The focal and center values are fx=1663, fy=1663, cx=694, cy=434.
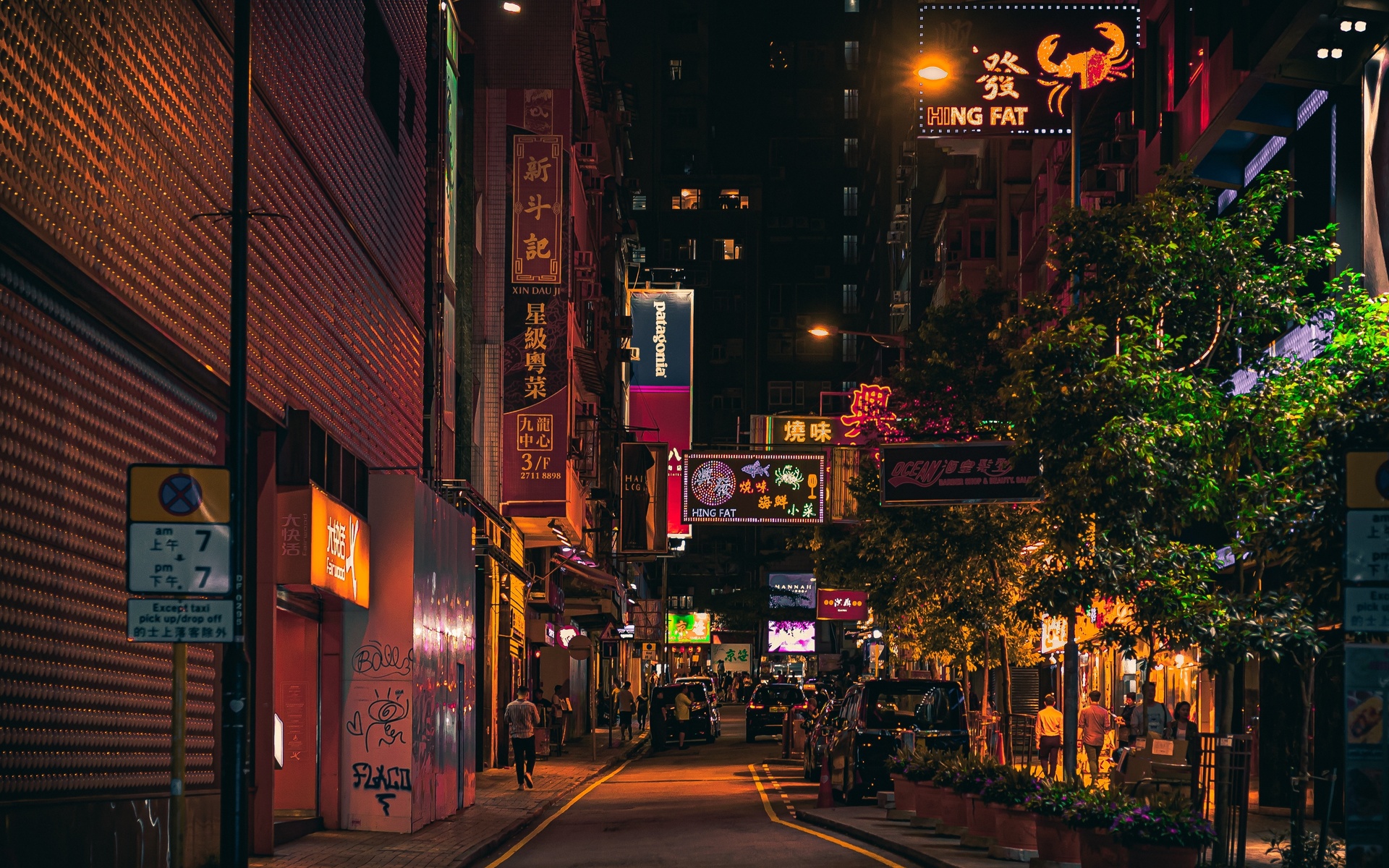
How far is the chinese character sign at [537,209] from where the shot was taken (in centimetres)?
3444

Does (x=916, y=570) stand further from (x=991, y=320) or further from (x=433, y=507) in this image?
(x=433, y=507)

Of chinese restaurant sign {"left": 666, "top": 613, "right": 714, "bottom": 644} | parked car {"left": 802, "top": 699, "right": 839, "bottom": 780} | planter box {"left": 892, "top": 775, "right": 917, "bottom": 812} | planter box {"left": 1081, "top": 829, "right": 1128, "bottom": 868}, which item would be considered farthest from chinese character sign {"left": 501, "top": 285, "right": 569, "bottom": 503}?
chinese restaurant sign {"left": 666, "top": 613, "right": 714, "bottom": 644}

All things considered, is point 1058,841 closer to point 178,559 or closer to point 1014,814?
point 1014,814

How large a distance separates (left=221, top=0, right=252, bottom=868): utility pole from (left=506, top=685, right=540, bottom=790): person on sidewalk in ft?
58.5

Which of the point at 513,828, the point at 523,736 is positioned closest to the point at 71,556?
the point at 513,828

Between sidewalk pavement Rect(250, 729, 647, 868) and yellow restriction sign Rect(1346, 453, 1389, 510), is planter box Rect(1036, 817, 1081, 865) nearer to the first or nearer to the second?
sidewalk pavement Rect(250, 729, 647, 868)

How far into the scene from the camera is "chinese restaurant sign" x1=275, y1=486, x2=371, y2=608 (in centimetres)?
1752

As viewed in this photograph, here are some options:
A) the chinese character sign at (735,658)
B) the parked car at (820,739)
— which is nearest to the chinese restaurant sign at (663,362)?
the parked car at (820,739)

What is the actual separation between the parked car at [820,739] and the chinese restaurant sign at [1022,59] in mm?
9977

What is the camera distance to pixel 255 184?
1670 centimetres

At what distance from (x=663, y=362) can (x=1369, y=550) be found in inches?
2360

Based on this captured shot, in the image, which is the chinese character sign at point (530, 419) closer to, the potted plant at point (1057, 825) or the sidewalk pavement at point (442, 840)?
the sidewalk pavement at point (442, 840)

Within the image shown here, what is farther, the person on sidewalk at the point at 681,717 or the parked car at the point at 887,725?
the person on sidewalk at the point at 681,717

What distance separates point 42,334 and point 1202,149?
67.7 feet
